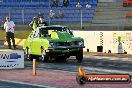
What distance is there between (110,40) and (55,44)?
6726 mm

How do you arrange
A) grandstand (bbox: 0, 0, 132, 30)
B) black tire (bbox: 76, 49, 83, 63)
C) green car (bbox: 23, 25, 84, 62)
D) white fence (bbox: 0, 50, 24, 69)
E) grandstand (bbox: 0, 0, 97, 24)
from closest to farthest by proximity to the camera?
1. white fence (bbox: 0, 50, 24, 69)
2. green car (bbox: 23, 25, 84, 62)
3. black tire (bbox: 76, 49, 83, 63)
4. grandstand (bbox: 0, 0, 132, 30)
5. grandstand (bbox: 0, 0, 97, 24)

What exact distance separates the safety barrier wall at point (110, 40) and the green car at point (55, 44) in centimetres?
483

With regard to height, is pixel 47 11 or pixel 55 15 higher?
pixel 47 11

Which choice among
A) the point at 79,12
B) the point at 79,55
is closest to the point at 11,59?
the point at 79,55

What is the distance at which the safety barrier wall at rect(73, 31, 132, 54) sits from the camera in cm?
2743

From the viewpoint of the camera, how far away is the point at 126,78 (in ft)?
37.8

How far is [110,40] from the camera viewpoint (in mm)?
28188

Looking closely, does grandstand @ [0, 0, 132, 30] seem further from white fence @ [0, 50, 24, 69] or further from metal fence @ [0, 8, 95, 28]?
white fence @ [0, 50, 24, 69]

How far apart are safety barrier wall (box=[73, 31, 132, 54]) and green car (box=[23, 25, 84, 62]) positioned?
4832mm

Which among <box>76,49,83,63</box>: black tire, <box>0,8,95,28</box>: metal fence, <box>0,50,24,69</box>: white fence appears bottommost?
<box>76,49,83,63</box>: black tire

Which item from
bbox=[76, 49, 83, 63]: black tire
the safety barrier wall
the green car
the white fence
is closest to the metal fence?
the safety barrier wall

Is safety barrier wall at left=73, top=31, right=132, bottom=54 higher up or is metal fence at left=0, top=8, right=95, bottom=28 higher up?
metal fence at left=0, top=8, right=95, bottom=28

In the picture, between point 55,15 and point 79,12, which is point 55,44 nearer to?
point 55,15

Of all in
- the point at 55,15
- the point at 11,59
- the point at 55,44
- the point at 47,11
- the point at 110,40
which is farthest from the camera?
the point at 47,11
